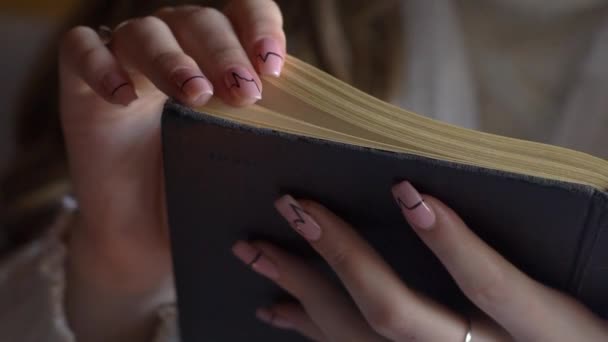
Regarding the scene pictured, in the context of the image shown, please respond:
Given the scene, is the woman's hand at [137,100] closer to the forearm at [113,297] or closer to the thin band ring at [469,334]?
the forearm at [113,297]

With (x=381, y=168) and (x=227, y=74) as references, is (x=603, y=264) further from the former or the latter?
(x=227, y=74)

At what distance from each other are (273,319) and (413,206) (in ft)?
0.71

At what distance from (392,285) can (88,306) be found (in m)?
0.44

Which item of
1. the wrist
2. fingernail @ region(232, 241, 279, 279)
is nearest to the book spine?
fingernail @ region(232, 241, 279, 279)

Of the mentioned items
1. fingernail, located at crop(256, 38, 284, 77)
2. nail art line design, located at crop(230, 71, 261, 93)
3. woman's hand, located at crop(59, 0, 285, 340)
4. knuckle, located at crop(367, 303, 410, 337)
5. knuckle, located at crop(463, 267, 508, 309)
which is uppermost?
knuckle, located at crop(463, 267, 508, 309)

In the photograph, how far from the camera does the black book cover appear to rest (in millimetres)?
400

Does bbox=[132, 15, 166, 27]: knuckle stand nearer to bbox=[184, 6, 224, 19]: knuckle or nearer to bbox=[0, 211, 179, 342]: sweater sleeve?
bbox=[184, 6, 224, 19]: knuckle

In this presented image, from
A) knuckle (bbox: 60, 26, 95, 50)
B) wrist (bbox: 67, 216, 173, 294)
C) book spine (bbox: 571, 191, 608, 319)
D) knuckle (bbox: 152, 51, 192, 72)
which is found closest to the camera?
book spine (bbox: 571, 191, 608, 319)

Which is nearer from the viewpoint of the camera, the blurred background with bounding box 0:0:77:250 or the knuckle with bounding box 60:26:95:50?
the knuckle with bounding box 60:26:95:50

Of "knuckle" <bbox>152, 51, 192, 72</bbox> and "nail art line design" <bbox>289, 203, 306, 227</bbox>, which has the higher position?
"nail art line design" <bbox>289, 203, 306, 227</bbox>

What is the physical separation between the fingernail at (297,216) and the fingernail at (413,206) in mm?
70

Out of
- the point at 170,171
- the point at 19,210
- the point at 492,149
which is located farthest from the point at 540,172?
the point at 19,210

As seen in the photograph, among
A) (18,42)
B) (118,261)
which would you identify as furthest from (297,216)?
(18,42)

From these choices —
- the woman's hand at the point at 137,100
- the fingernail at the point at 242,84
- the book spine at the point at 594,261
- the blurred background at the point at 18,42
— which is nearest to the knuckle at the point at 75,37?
the woman's hand at the point at 137,100
